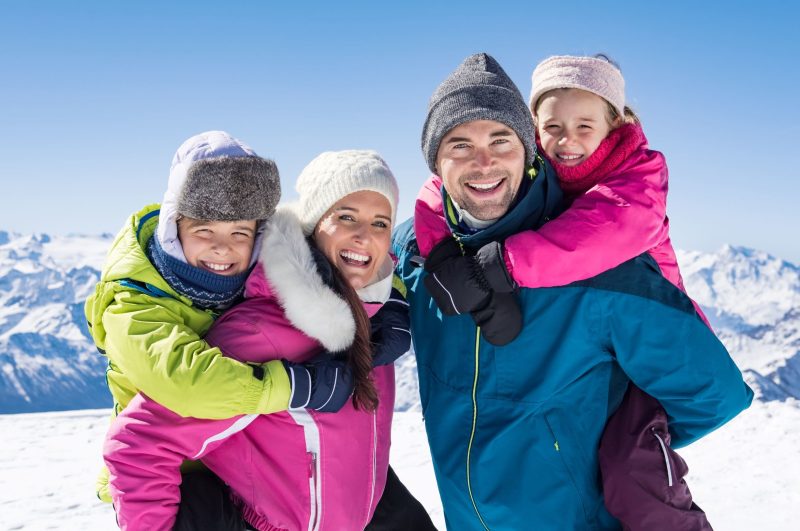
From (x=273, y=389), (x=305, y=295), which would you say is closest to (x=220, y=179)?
(x=305, y=295)

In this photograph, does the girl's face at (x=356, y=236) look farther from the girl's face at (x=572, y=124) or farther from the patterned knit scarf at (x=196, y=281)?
the girl's face at (x=572, y=124)

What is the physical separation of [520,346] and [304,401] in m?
1.08

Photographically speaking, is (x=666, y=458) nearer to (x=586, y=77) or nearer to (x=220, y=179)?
(x=586, y=77)

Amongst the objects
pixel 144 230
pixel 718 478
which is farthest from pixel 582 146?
pixel 718 478

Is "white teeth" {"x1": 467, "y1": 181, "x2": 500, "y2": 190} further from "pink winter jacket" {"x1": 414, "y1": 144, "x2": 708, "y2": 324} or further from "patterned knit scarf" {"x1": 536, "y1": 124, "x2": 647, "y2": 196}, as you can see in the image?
"patterned knit scarf" {"x1": 536, "y1": 124, "x2": 647, "y2": 196}

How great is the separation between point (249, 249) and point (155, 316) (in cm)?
58

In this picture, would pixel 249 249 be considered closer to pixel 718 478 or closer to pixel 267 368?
pixel 267 368

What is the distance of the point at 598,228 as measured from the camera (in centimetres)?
267

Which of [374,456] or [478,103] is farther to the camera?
[478,103]

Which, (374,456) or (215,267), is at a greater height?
(215,267)

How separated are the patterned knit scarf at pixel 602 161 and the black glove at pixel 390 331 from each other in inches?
44.9

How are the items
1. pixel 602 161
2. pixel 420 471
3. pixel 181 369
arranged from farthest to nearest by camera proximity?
pixel 420 471 < pixel 602 161 < pixel 181 369

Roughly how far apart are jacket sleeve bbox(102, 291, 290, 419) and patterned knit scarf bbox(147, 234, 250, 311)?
16 centimetres

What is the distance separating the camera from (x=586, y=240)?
266cm
